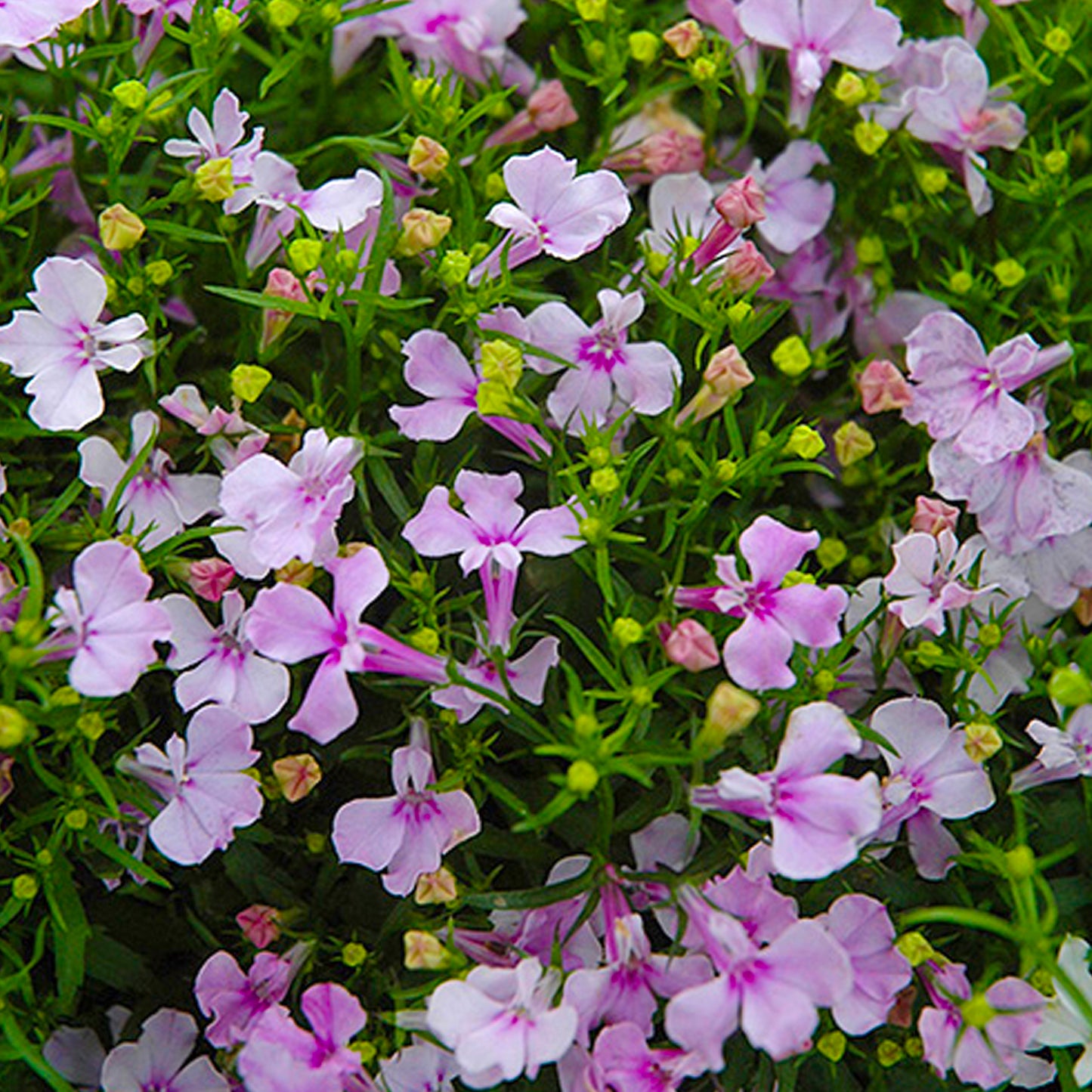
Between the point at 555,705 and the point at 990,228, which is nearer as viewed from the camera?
the point at 555,705

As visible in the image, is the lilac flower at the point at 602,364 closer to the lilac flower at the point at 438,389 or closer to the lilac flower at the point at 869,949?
the lilac flower at the point at 438,389

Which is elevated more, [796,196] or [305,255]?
[305,255]

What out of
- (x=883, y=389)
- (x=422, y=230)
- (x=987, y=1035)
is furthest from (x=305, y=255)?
(x=987, y=1035)

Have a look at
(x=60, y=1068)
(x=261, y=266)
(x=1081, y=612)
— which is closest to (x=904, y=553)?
(x=1081, y=612)

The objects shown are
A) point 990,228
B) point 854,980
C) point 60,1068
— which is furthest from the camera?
point 990,228

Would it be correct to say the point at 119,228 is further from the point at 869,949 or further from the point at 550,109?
the point at 869,949

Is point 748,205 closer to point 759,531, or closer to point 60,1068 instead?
point 759,531
